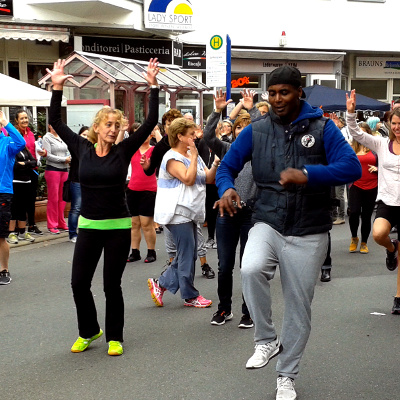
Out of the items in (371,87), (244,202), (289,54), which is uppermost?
(289,54)

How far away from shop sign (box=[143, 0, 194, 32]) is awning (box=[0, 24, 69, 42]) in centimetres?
250

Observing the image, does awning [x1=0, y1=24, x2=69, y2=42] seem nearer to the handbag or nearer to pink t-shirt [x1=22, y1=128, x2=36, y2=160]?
pink t-shirt [x1=22, y1=128, x2=36, y2=160]

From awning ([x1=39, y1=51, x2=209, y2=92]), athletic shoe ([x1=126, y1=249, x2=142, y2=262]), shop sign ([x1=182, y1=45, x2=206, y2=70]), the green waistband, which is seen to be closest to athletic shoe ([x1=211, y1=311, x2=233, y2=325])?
the green waistband

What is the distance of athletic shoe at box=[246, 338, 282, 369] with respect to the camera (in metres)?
4.15

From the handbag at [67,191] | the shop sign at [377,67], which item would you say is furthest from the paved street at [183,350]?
the shop sign at [377,67]

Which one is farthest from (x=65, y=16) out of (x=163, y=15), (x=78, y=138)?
(x=78, y=138)

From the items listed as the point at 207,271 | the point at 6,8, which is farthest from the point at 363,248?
the point at 6,8

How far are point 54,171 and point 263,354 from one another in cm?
876

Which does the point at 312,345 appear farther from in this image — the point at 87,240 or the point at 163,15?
the point at 163,15

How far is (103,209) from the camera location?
530 cm

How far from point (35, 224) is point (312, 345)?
25.6 ft

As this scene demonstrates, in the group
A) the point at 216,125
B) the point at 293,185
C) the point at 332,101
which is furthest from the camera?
the point at 332,101

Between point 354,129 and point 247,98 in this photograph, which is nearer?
point 354,129

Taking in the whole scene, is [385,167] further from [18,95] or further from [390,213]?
[18,95]
